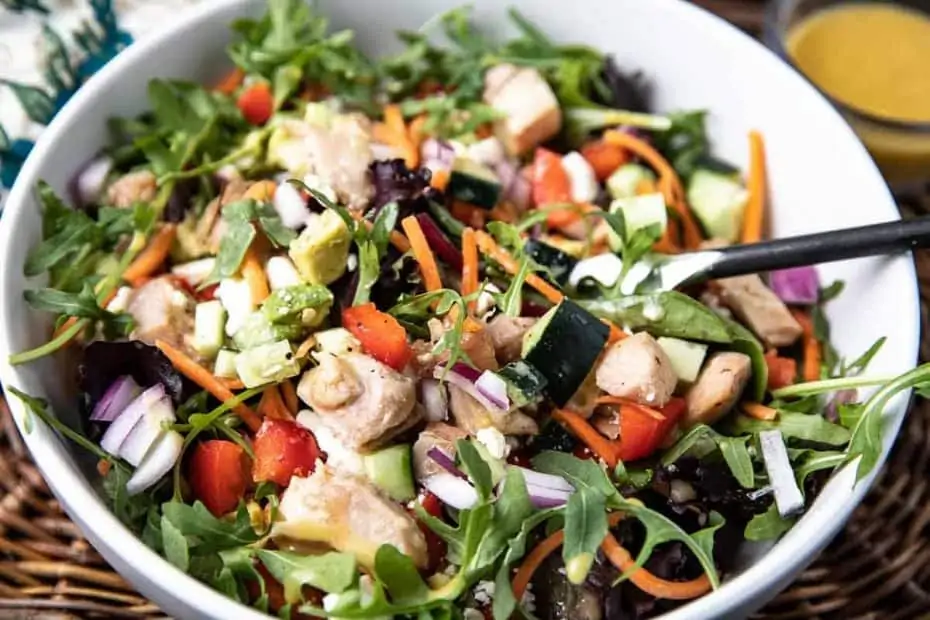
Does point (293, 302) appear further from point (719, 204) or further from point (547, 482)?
point (719, 204)

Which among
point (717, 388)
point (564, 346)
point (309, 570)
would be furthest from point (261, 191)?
point (717, 388)

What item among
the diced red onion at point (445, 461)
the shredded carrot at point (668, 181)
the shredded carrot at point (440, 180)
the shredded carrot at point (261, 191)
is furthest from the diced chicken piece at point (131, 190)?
the shredded carrot at point (668, 181)

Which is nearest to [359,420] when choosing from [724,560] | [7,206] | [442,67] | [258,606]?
[258,606]

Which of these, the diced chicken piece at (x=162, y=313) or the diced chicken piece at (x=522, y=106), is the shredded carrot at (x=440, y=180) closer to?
the diced chicken piece at (x=522, y=106)

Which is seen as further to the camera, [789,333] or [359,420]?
[789,333]

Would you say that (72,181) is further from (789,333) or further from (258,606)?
(789,333)

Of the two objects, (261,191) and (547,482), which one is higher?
(261,191)

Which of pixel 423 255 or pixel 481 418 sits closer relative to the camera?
pixel 481 418
